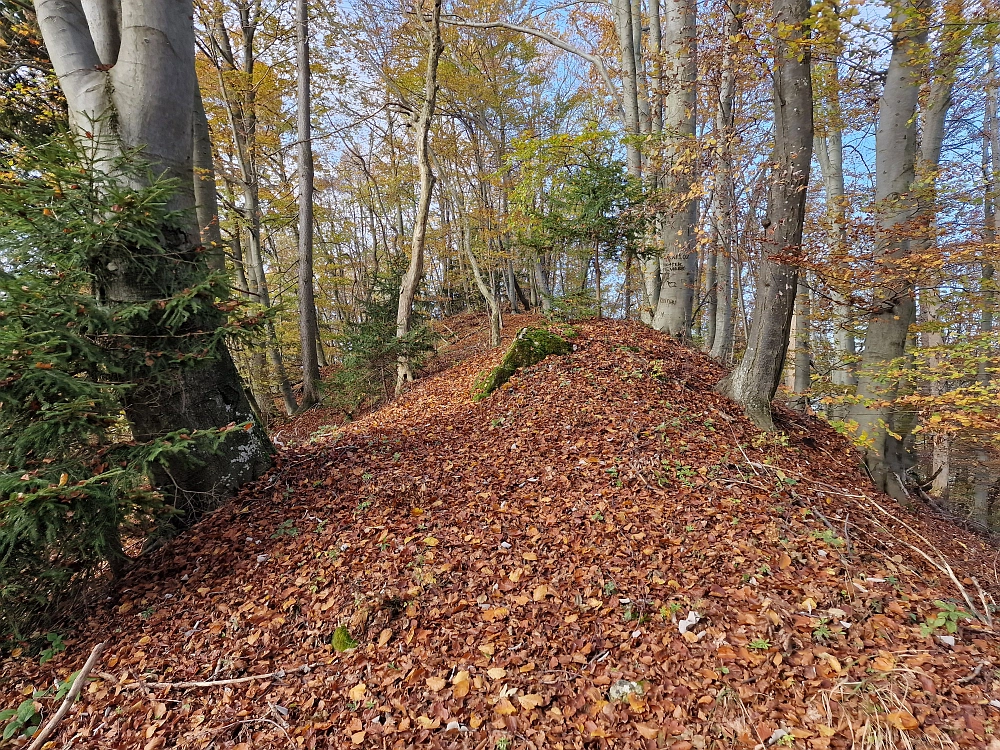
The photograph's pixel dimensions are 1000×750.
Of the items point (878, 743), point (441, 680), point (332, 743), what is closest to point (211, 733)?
point (332, 743)

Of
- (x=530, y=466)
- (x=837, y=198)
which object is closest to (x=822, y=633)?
(x=530, y=466)

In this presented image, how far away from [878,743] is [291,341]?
14181 mm

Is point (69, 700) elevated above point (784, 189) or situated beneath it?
situated beneath

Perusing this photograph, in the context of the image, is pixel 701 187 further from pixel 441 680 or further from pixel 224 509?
pixel 224 509

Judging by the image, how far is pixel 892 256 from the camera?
559 cm

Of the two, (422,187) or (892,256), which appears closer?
(892,256)

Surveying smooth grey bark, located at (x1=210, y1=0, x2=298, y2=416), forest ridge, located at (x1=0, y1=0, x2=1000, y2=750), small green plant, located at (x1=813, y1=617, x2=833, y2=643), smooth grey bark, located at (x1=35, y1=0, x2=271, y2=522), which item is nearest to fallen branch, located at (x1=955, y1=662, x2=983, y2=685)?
forest ridge, located at (x1=0, y1=0, x2=1000, y2=750)

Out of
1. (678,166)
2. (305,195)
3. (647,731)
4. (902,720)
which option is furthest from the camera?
(305,195)

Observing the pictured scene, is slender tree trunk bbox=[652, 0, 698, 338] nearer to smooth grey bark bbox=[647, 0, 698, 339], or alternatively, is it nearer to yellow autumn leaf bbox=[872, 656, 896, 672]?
smooth grey bark bbox=[647, 0, 698, 339]

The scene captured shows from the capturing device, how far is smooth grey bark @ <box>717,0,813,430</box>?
4.29 m

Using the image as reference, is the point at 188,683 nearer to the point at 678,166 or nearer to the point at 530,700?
the point at 530,700

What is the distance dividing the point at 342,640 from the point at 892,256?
25.0 ft

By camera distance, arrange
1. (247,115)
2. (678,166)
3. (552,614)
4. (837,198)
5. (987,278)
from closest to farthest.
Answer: (552,614)
(678,166)
(987,278)
(837,198)
(247,115)

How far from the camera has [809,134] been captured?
4.43m
